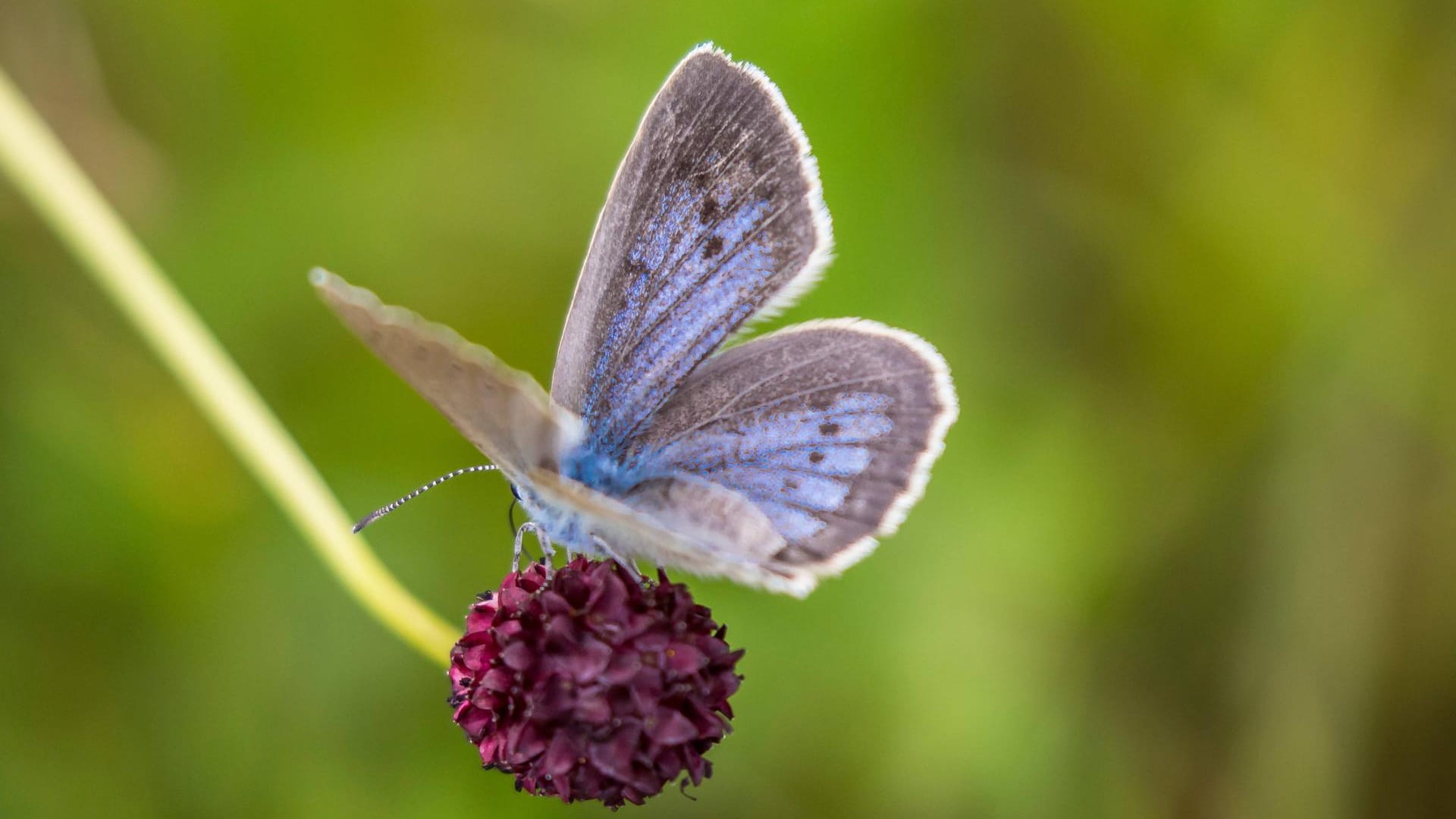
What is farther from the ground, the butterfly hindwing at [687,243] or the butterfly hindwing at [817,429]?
the butterfly hindwing at [687,243]

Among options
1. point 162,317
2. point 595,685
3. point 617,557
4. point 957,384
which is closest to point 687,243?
point 617,557

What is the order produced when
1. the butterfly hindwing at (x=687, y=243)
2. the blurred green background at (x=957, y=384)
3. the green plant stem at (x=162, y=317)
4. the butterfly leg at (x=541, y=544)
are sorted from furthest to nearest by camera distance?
the blurred green background at (x=957, y=384) → the green plant stem at (x=162, y=317) → the butterfly hindwing at (x=687, y=243) → the butterfly leg at (x=541, y=544)

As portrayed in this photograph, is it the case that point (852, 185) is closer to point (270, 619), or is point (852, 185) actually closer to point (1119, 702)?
point (1119, 702)

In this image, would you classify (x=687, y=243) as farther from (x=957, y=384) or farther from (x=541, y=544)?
(x=957, y=384)

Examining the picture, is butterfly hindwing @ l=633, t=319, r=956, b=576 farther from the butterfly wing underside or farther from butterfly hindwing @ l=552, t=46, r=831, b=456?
the butterfly wing underside

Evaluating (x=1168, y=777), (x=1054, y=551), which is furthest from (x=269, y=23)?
(x=1168, y=777)

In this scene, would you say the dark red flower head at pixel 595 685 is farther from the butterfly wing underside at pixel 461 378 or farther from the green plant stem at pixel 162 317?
the green plant stem at pixel 162 317

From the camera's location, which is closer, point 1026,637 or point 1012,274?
point 1026,637

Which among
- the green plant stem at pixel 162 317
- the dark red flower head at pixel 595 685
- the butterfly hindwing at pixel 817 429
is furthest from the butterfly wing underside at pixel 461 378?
the green plant stem at pixel 162 317
